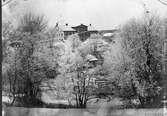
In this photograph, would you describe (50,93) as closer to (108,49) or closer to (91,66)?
(91,66)

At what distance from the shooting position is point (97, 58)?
7.33 feet

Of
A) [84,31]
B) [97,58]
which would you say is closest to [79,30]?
[84,31]

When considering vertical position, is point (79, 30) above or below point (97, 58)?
above

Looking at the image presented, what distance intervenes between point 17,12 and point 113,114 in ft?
3.82

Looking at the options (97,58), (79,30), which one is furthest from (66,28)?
(97,58)

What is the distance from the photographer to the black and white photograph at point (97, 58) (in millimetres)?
2215

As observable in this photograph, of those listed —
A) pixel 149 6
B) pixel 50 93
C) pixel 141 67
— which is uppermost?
pixel 149 6

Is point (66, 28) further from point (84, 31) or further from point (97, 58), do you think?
point (97, 58)

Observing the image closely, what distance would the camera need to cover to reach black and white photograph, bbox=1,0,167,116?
2.21 m

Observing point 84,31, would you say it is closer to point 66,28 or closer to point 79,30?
point 79,30

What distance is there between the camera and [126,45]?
2238 mm

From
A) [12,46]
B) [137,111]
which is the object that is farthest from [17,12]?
[137,111]

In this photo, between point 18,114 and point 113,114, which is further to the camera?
point 18,114

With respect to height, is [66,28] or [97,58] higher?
[66,28]
